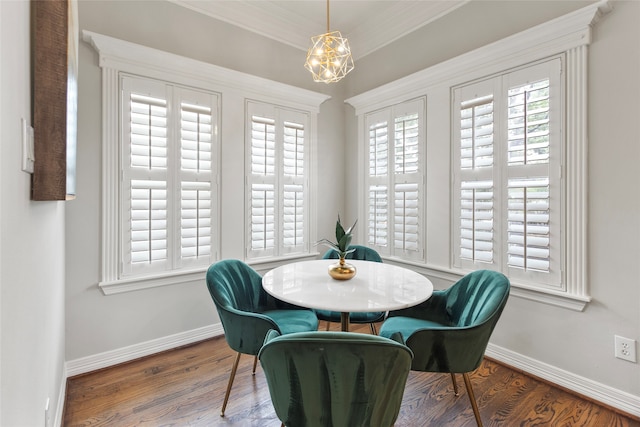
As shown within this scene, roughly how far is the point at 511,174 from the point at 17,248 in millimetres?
2714

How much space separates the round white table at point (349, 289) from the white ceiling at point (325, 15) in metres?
2.38

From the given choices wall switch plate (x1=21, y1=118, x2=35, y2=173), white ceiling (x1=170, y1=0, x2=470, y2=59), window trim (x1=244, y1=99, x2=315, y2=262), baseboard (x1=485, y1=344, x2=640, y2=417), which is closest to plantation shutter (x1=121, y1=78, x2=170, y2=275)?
window trim (x1=244, y1=99, x2=315, y2=262)

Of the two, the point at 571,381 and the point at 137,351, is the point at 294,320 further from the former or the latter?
the point at 571,381

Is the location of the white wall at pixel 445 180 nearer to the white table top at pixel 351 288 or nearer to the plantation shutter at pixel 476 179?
the plantation shutter at pixel 476 179

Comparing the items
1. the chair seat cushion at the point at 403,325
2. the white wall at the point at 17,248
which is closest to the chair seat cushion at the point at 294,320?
the chair seat cushion at the point at 403,325

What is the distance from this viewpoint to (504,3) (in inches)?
94.7

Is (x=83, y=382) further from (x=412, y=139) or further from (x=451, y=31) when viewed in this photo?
(x=451, y=31)

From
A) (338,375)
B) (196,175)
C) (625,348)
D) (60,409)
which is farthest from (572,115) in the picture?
(60,409)

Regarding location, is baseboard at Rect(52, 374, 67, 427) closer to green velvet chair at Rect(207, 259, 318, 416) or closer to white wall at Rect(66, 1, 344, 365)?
white wall at Rect(66, 1, 344, 365)

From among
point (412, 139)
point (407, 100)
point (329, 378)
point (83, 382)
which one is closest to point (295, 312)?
point (329, 378)

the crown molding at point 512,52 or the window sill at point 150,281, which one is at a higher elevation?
the crown molding at point 512,52

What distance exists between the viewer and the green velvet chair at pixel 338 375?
1.01 metres

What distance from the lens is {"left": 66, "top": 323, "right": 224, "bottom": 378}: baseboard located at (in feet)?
7.50

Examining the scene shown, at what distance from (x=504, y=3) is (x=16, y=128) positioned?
3.05 meters
